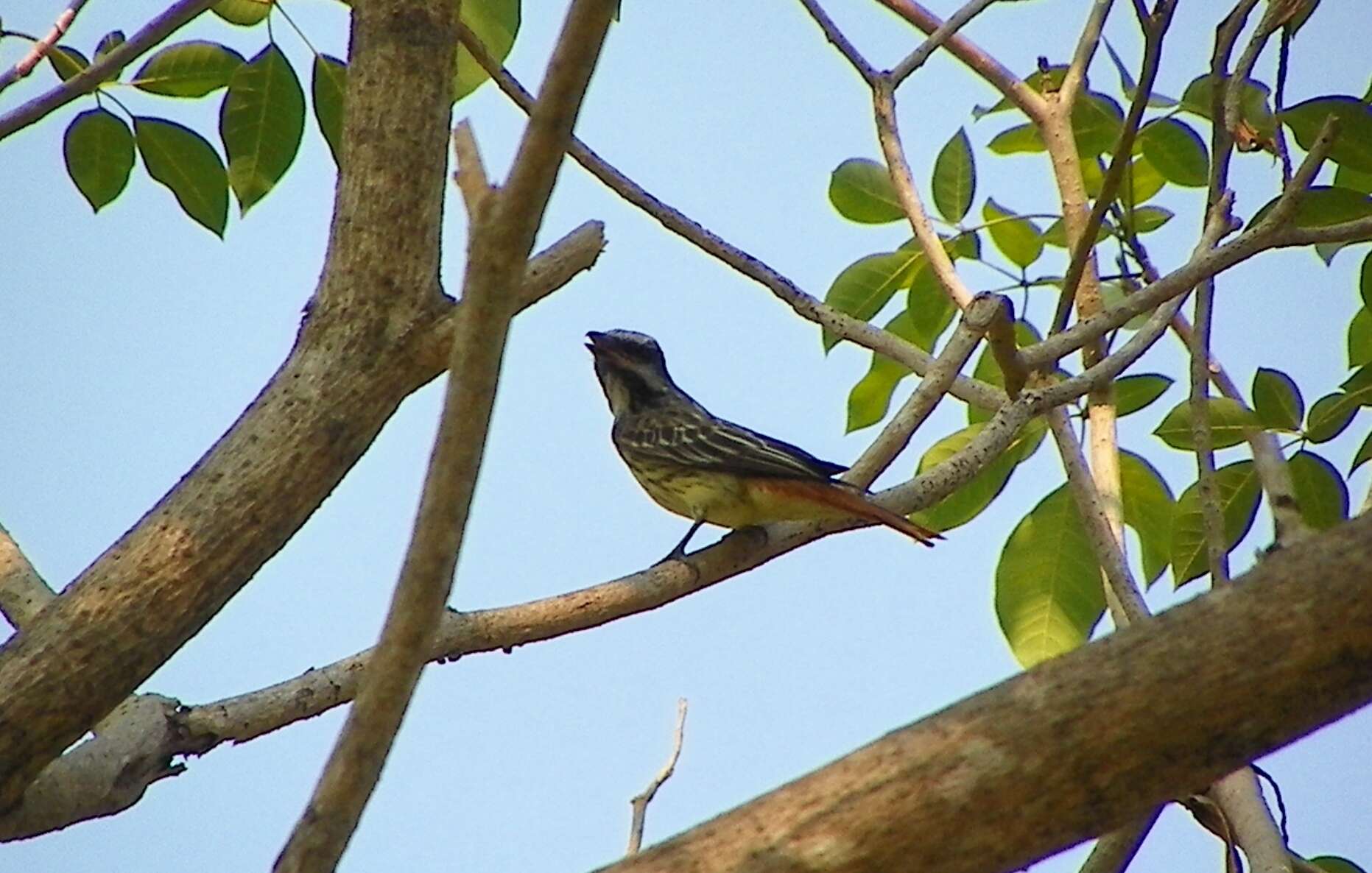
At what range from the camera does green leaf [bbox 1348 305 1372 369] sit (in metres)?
4.37

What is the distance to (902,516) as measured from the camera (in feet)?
14.0

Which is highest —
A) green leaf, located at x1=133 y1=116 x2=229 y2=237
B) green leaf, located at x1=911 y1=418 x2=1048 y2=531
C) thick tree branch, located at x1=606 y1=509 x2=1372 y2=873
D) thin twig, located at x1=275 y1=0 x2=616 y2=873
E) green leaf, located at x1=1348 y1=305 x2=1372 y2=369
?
green leaf, located at x1=133 y1=116 x2=229 y2=237

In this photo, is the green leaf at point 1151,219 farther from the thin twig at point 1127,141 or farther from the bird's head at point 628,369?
the bird's head at point 628,369

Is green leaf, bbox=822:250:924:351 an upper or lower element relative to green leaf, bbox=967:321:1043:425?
upper

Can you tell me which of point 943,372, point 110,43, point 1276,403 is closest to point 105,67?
point 110,43

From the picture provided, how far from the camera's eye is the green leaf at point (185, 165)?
421cm

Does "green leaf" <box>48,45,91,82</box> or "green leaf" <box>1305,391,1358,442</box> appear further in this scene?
"green leaf" <box>48,45,91,82</box>

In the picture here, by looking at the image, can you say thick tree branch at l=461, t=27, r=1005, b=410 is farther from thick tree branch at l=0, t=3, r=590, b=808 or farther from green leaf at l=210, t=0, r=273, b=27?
thick tree branch at l=0, t=3, r=590, b=808

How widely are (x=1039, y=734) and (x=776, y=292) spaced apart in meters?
2.62

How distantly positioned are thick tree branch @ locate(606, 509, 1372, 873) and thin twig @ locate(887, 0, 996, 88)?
2.92 meters

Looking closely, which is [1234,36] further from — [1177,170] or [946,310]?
[946,310]

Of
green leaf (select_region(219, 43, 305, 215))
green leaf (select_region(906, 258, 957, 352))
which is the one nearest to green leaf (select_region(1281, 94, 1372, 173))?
green leaf (select_region(906, 258, 957, 352))

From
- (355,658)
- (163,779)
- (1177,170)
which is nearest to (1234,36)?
(1177,170)

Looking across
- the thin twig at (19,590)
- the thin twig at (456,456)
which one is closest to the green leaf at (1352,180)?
the thin twig at (456,456)
